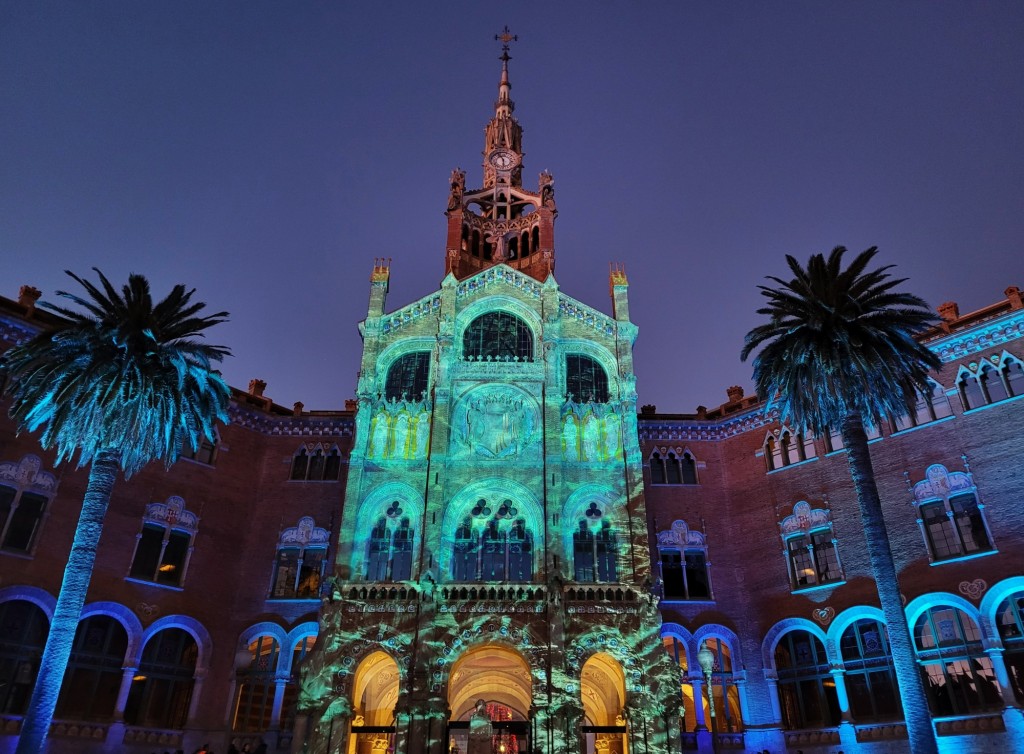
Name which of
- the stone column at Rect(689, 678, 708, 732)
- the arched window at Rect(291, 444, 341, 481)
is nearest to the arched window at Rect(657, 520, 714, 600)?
the stone column at Rect(689, 678, 708, 732)

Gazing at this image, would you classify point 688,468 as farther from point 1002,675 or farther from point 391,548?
point 1002,675

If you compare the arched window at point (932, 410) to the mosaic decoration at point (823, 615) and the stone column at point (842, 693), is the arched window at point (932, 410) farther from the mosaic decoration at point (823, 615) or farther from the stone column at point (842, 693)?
the stone column at point (842, 693)

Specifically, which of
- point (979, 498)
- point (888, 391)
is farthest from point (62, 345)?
point (979, 498)

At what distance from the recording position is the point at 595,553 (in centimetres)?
3519

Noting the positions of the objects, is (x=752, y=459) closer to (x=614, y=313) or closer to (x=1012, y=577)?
(x=614, y=313)

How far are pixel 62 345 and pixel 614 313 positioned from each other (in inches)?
1009

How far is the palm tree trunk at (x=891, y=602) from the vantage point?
2323cm

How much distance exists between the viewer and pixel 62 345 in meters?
26.5

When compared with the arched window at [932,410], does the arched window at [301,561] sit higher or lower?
lower

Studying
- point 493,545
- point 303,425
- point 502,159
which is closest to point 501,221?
point 502,159

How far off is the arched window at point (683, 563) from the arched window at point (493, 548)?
7812 millimetres

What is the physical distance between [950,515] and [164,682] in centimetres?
3336

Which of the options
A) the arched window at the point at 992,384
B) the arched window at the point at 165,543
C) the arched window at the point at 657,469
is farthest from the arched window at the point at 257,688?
the arched window at the point at 992,384

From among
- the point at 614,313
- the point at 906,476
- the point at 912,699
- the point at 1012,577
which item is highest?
the point at 614,313
